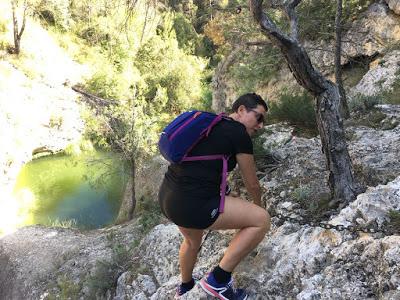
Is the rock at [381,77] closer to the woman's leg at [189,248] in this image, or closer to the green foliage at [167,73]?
the woman's leg at [189,248]

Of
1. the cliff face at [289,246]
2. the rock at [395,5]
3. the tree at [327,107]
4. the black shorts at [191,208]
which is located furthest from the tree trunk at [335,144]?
the rock at [395,5]

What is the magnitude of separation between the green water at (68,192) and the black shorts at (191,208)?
28.6 feet

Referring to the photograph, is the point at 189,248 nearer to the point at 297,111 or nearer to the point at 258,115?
the point at 258,115

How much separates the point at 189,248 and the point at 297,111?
13.1ft

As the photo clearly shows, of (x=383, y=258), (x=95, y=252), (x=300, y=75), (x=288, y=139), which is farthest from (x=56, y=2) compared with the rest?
(x=383, y=258)

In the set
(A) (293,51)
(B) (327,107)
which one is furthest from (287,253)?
(A) (293,51)

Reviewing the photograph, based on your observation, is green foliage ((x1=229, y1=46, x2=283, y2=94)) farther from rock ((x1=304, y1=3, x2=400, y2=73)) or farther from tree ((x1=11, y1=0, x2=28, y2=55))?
tree ((x1=11, y1=0, x2=28, y2=55))

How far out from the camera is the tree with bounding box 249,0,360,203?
10.7 feet

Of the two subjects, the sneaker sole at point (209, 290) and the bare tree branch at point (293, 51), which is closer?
the sneaker sole at point (209, 290)

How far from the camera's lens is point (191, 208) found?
8.61 feet

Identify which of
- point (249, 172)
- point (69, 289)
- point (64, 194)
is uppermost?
point (249, 172)

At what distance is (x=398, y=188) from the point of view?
3.21 metres

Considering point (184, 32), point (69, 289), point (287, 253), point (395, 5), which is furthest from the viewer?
point (184, 32)

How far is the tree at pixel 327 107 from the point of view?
3.25 m
